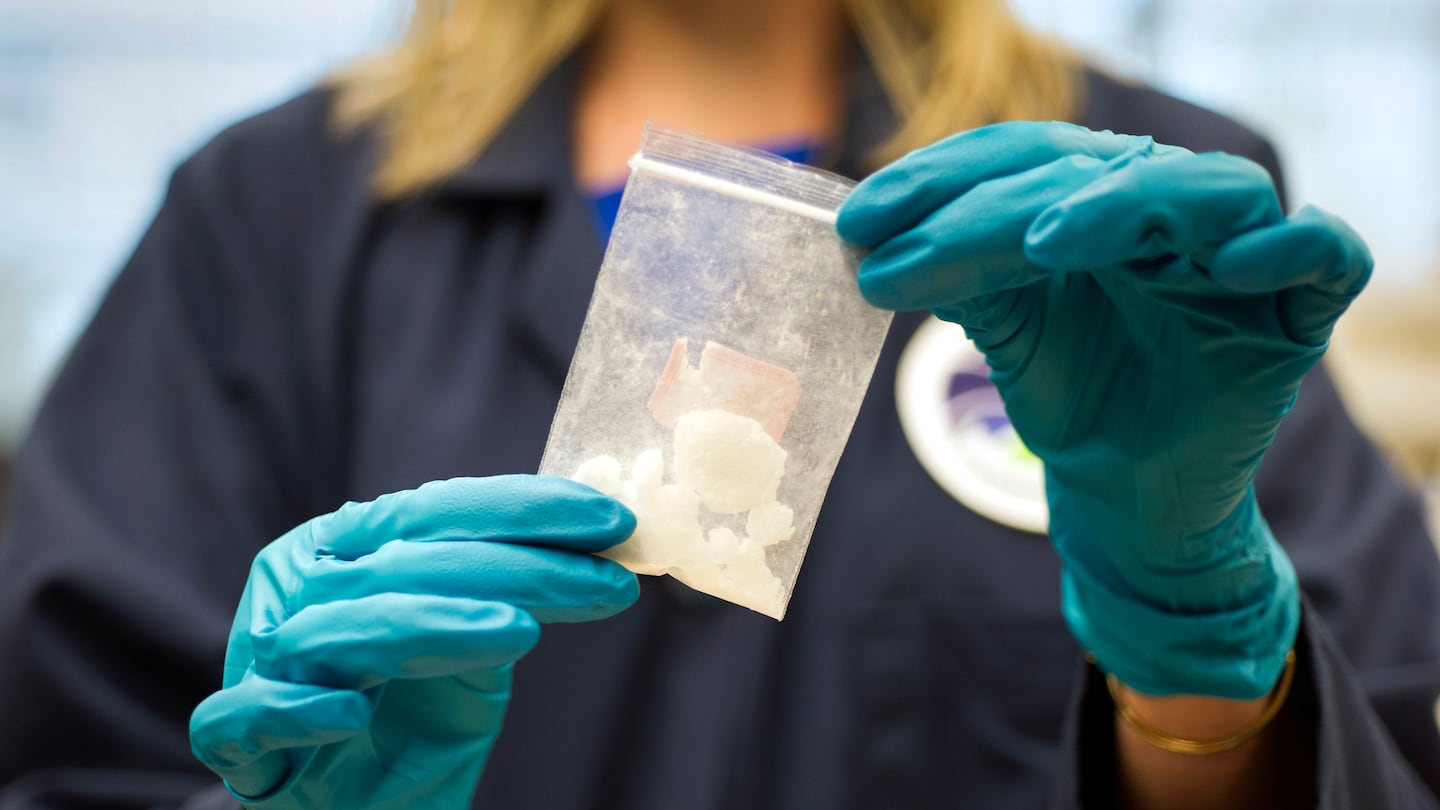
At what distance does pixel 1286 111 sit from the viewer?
2219 millimetres

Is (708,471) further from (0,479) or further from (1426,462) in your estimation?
(0,479)

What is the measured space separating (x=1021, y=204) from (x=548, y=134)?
25.8 inches

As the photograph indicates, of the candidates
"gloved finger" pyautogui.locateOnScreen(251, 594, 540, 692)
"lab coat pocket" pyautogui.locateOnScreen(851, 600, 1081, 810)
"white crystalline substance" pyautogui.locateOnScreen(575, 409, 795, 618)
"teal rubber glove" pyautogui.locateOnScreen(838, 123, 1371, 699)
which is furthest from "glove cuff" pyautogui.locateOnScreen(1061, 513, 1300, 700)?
"gloved finger" pyautogui.locateOnScreen(251, 594, 540, 692)

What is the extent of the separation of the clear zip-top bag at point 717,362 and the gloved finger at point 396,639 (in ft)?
0.32

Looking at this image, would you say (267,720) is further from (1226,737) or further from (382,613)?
(1226,737)

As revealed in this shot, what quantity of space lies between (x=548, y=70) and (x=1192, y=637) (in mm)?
887

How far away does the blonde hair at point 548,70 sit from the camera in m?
1.12

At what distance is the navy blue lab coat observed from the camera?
0.92m

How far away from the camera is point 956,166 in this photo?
660 millimetres

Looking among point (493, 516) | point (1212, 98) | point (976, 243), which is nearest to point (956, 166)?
point (976, 243)

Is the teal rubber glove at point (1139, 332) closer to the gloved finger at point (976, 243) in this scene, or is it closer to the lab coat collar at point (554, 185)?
the gloved finger at point (976, 243)

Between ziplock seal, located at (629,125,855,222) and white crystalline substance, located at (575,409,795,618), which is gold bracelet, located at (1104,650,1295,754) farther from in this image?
ziplock seal, located at (629,125,855,222)

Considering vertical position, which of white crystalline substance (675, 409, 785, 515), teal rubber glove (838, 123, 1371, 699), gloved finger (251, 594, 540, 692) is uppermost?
teal rubber glove (838, 123, 1371, 699)

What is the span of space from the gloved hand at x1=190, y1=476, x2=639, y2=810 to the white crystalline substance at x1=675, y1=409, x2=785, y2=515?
0.18 feet
